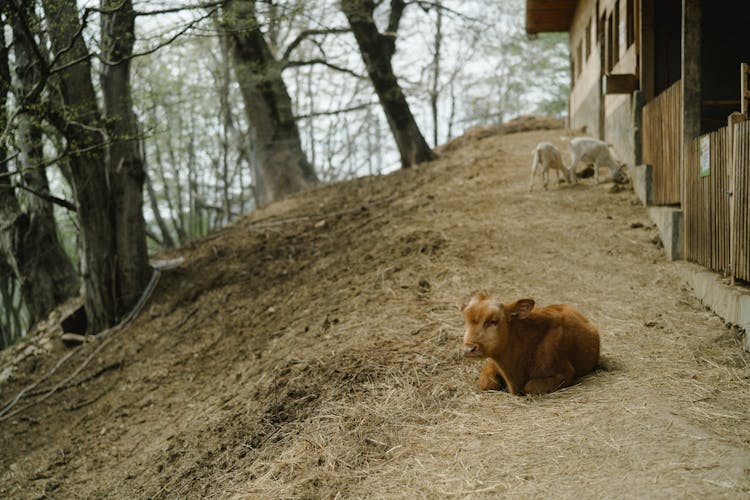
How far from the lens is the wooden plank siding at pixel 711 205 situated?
6191mm

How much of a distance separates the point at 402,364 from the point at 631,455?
2445mm

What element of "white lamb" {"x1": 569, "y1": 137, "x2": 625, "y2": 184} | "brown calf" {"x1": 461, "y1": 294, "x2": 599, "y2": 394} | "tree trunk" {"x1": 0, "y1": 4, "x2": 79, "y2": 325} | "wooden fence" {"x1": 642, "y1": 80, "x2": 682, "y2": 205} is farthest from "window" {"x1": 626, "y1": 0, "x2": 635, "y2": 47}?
"tree trunk" {"x1": 0, "y1": 4, "x2": 79, "y2": 325}

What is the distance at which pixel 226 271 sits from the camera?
404 inches

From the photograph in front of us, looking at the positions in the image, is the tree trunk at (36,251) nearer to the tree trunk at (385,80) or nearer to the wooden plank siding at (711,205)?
the tree trunk at (385,80)

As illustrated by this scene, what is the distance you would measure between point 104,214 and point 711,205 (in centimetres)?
861

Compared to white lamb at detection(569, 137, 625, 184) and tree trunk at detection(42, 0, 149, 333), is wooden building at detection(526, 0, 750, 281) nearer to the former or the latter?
white lamb at detection(569, 137, 625, 184)

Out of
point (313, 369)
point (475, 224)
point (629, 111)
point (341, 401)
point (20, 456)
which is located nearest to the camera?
point (341, 401)

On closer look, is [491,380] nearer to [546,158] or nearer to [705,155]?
[705,155]

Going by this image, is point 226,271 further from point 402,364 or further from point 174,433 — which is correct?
point 402,364

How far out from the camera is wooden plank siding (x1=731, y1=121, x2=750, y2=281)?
5539 mm

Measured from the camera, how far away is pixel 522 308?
444cm

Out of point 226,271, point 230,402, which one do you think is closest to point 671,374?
point 230,402

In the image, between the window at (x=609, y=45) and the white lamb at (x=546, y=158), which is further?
the window at (x=609, y=45)

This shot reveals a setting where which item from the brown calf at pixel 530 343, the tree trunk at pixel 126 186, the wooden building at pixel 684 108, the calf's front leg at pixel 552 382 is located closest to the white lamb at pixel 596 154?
the wooden building at pixel 684 108
